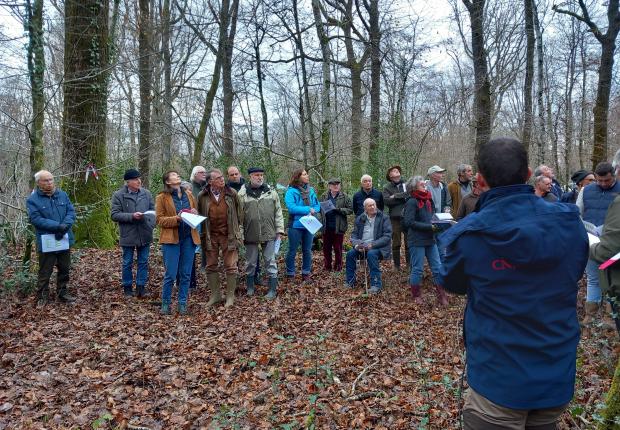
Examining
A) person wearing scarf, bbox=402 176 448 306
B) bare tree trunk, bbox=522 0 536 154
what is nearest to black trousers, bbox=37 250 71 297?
person wearing scarf, bbox=402 176 448 306

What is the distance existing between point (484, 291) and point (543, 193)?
16.6 feet

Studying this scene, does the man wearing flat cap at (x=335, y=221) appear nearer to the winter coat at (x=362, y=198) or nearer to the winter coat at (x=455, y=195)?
the winter coat at (x=362, y=198)

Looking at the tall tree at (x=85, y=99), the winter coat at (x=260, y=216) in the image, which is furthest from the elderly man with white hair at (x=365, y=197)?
the tall tree at (x=85, y=99)

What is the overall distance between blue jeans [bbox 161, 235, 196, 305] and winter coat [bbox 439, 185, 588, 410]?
5.42 m

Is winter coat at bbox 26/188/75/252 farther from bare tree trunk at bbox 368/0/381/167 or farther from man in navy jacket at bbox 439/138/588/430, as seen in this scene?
bare tree trunk at bbox 368/0/381/167

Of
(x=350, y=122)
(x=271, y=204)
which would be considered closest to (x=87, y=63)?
(x=271, y=204)

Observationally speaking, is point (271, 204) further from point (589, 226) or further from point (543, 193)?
point (589, 226)

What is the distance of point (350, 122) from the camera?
14562 millimetres

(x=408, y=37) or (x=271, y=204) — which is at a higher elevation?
(x=408, y=37)

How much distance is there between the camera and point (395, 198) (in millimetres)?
8523

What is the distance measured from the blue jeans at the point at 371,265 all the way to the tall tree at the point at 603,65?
9284 millimetres

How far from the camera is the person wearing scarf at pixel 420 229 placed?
6.83m

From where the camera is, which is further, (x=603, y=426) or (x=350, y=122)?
(x=350, y=122)

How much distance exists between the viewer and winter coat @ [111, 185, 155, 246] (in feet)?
24.0
